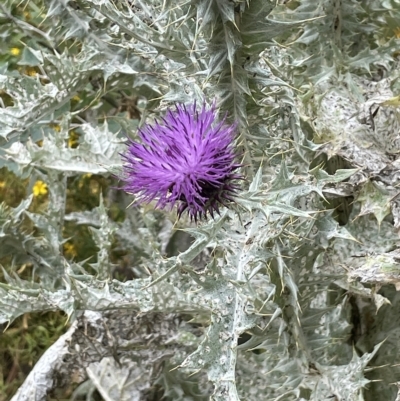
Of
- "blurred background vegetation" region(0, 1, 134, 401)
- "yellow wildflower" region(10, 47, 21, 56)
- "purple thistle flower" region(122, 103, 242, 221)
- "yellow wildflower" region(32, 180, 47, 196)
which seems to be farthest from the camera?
"yellow wildflower" region(32, 180, 47, 196)

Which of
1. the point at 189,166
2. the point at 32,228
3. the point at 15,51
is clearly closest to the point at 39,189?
the point at 32,228

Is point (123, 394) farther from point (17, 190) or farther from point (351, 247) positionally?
point (17, 190)

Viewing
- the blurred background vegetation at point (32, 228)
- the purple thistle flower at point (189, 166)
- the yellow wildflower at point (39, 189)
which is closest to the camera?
the purple thistle flower at point (189, 166)

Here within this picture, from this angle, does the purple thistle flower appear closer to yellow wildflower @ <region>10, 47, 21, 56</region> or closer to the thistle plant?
the thistle plant

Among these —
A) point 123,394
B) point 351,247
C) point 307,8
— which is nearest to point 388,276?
point 351,247

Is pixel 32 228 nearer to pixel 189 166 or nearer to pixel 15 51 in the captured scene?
pixel 15 51

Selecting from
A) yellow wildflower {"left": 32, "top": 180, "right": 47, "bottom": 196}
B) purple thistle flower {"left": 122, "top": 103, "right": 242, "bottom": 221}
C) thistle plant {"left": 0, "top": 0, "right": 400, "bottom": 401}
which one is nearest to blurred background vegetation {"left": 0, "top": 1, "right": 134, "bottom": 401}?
yellow wildflower {"left": 32, "top": 180, "right": 47, "bottom": 196}

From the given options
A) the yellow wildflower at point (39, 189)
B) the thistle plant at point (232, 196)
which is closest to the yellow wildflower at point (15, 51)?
the thistle plant at point (232, 196)

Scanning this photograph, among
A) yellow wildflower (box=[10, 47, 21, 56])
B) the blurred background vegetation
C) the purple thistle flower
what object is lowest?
the blurred background vegetation

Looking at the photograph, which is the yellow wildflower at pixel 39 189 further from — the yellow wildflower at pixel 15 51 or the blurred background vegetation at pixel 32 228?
the yellow wildflower at pixel 15 51
